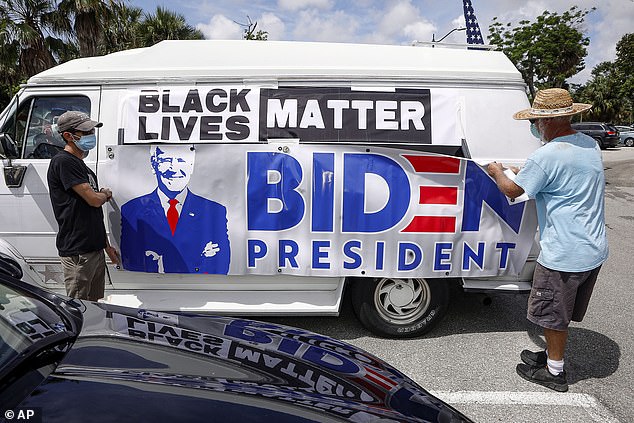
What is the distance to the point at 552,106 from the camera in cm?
344

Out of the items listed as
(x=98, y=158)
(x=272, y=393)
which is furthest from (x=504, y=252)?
(x=98, y=158)

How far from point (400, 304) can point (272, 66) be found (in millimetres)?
2311

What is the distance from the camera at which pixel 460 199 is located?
13.2 feet

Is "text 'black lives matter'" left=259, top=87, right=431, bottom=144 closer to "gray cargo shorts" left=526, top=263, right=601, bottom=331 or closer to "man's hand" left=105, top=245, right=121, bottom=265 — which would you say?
"gray cargo shorts" left=526, top=263, right=601, bottom=331

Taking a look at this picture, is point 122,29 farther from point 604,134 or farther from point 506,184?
point 604,134

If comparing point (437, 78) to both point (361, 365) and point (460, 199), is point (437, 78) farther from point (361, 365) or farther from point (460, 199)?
point (361, 365)

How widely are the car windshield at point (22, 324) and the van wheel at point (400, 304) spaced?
2.67 metres

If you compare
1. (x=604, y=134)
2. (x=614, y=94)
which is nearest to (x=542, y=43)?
(x=604, y=134)

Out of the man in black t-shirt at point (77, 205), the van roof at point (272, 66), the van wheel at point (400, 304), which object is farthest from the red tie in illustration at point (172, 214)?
the van wheel at point (400, 304)

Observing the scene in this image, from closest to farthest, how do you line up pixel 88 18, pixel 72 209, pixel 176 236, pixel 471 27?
pixel 72 209, pixel 176 236, pixel 471 27, pixel 88 18

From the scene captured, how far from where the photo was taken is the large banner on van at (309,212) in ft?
13.1

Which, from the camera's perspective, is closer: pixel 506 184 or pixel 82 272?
pixel 506 184

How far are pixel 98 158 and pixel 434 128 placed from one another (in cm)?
279

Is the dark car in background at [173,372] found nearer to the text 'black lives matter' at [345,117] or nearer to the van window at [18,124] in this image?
the text 'black lives matter' at [345,117]
